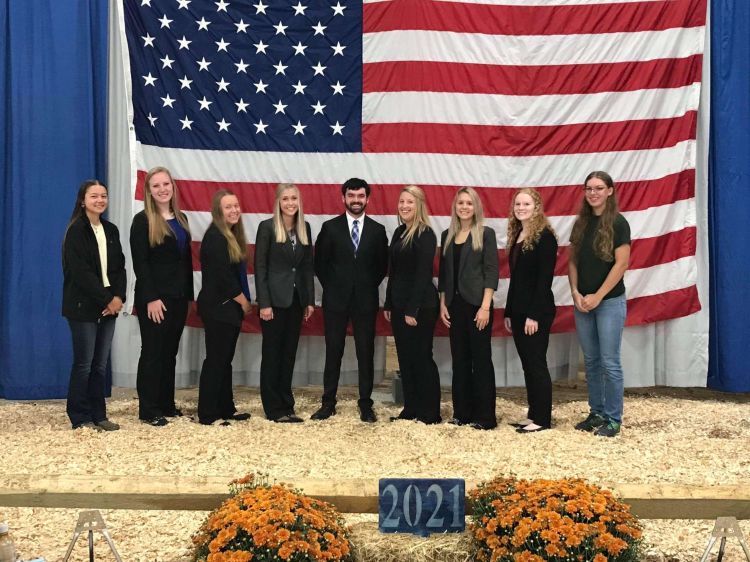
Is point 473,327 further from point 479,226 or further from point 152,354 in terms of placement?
point 152,354

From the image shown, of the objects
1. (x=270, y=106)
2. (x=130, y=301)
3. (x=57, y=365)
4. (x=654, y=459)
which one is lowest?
(x=654, y=459)

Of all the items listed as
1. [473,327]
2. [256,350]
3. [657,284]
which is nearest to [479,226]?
[473,327]

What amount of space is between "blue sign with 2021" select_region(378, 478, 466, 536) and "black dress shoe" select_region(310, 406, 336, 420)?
228 cm

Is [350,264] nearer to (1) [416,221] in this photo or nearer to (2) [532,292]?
(1) [416,221]

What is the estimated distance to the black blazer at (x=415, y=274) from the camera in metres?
4.32

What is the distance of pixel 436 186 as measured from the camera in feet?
15.8

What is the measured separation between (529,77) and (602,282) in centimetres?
142

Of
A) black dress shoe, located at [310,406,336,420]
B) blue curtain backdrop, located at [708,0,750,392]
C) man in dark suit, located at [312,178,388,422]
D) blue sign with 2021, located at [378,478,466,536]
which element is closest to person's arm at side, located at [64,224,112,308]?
man in dark suit, located at [312,178,388,422]

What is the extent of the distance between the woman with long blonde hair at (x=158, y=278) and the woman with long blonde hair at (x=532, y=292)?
5.88ft

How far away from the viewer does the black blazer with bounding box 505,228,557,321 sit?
4.14 m

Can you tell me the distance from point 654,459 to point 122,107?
359 cm

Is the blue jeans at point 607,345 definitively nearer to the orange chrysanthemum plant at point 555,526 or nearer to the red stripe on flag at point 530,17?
the red stripe on flag at point 530,17

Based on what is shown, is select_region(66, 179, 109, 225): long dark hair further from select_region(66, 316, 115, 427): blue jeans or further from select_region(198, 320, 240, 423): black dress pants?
select_region(198, 320, 240, 423): black dress pants

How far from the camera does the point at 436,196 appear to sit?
483 centimetres
